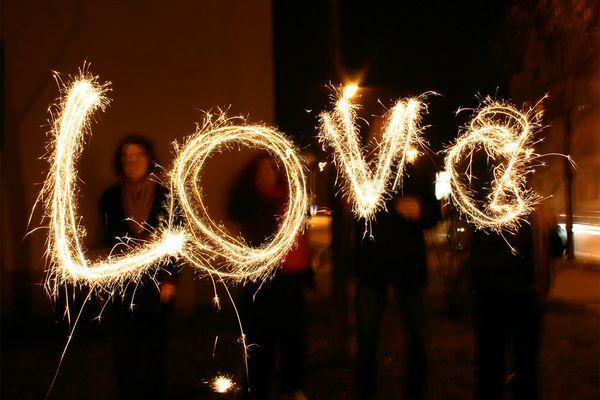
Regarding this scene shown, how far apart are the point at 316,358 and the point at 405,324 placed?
154cm

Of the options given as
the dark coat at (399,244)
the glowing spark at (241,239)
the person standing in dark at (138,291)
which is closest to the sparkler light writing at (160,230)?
the glowing spark at (241,239)

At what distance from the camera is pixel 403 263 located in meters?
3.69

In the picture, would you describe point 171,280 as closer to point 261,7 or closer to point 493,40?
point 261,7

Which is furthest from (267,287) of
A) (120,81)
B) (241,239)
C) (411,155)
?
(120,81)

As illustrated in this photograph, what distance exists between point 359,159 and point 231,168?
2416 millimetres

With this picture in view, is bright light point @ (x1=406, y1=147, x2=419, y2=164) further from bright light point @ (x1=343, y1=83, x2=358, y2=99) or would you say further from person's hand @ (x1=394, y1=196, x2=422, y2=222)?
bright light point @ (x1=343, y1=83, x2=358, y2=99)

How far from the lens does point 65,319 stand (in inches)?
223

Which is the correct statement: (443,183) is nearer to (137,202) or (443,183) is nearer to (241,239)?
(241,239)

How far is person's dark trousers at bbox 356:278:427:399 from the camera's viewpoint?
372 cm

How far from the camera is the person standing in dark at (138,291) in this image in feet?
11.9

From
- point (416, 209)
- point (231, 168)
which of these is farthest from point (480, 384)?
point (231, 168)

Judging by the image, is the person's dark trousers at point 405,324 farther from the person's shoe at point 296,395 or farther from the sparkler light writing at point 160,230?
the sparkler light writing at point 160,230

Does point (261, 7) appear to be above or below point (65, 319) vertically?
above

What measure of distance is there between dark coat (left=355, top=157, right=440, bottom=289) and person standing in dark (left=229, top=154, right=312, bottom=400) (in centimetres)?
44
